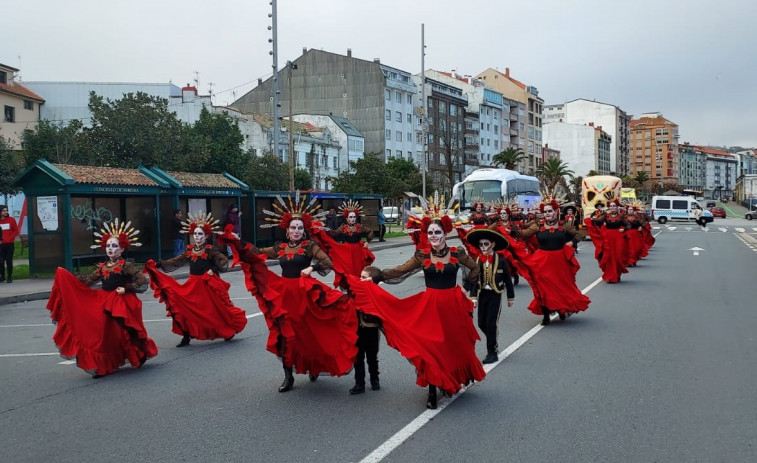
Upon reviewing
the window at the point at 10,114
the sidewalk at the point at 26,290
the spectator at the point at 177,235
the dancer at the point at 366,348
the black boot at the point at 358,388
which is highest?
the window at the point at 10,114

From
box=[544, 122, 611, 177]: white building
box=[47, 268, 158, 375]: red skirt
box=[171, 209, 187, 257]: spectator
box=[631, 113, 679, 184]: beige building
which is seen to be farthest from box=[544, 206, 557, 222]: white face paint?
box=[631, 113, 679, 184]: beige building

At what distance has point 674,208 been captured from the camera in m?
65.4

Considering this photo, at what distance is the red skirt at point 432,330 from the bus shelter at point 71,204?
1445 centimetres

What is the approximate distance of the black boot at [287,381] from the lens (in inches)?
283

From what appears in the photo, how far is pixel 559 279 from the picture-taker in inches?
438

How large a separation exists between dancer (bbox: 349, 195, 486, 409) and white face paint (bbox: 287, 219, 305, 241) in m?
1.30

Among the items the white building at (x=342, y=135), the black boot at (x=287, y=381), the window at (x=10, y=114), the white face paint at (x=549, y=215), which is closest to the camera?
the black boot at (x=287, y=381)

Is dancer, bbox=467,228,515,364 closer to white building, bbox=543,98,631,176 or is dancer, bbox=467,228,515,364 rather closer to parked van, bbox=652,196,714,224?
parked van, bbox=652,196,714,224

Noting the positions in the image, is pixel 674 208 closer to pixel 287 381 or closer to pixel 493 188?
pixel 493 188

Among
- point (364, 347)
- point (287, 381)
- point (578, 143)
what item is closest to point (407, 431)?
point (364, 347)

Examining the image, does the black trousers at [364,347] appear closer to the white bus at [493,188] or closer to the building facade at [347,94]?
the white bus at [493,188]

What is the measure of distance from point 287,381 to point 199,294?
307 cm

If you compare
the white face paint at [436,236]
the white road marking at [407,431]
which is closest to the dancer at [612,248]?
the white road marking at [407,431]

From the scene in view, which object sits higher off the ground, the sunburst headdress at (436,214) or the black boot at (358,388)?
the sunburst headdress at (436,214)
